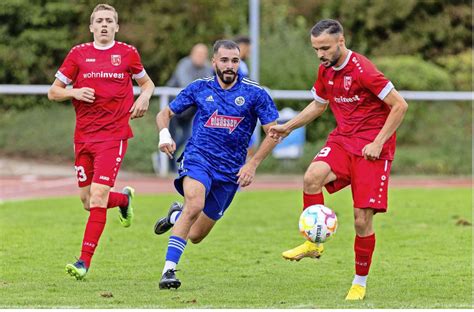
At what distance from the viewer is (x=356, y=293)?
8.95 meters

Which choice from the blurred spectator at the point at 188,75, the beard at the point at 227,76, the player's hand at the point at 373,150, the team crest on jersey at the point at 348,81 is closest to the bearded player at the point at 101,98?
the beard at the point at 227,76

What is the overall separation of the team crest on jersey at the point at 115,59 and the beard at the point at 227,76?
117cm

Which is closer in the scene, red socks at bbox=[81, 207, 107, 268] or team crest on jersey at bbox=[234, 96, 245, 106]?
team crest on jersey at bbox=[234, 96, 245, 106]

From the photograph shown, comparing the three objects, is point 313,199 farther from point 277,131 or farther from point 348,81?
point 348,81

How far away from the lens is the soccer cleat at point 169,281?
8977mm

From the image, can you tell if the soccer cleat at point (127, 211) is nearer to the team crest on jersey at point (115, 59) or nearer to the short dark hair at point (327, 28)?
the team crest on jersey at point (115, 59)

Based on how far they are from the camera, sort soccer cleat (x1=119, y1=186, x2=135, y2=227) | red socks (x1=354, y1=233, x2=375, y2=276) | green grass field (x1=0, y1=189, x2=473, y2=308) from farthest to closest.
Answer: soccer cleat (x1=119, y1=186, x2=135, y2=227), red socks (x1=354, y1=233, x2=375, y2=276), green grass field (x1=0, y1=189, x2=473, y2=308)

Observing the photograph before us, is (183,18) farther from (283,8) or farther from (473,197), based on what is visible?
(473,197)

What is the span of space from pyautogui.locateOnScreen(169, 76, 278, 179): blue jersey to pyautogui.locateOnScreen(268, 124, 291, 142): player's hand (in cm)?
16

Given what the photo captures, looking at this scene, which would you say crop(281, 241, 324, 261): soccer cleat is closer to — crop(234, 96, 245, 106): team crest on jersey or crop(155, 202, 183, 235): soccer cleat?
crop(234, 96, 245, 106): team crest on jersey

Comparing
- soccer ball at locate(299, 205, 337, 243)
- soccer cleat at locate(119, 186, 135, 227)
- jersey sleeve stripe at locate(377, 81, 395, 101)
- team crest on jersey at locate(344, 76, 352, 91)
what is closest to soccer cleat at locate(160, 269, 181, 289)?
soccer ball at locate(299, 205, 337, 243)

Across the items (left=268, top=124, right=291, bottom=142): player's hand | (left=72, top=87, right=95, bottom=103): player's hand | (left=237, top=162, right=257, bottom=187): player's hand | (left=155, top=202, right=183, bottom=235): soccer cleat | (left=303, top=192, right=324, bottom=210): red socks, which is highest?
(left=72, top=87, right=95, bottom=103): player's hand

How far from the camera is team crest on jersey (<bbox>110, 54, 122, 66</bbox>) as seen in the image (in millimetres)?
10336

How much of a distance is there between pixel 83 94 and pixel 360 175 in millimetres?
2662
